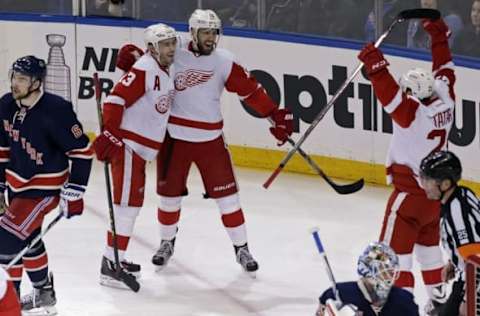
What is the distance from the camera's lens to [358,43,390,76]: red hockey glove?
6000 mm

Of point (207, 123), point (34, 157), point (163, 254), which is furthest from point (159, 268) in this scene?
point (34, 157)

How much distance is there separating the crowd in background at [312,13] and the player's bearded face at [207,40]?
1927 millimetres

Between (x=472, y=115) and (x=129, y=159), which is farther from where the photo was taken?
(x=472, y=115)

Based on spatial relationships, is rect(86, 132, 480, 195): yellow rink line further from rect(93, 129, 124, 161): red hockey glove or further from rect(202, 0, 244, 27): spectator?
rect(93, 129, 124, 161): red hockey glove

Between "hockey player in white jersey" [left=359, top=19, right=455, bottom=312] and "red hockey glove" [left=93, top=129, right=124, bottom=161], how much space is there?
1.19 metres

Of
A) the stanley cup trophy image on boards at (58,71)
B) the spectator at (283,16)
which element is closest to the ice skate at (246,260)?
the spectator at (283,16)

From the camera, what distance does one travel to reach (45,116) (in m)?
5.76

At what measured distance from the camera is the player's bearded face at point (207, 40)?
6.67 meters

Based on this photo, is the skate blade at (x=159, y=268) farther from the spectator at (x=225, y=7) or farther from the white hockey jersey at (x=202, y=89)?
the spectator at (x=225, y=7)

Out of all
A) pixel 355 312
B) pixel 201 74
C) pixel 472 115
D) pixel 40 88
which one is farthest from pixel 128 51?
pixel 355 312

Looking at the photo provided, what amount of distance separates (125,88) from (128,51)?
15.3 inches

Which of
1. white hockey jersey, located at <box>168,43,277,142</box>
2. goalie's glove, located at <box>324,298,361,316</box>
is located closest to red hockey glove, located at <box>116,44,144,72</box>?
white hockey jersey, located at <box>168,43,277,142</box>

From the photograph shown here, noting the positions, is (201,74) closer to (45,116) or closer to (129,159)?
(129,159)

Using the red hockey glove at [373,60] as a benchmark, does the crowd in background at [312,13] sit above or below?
below
